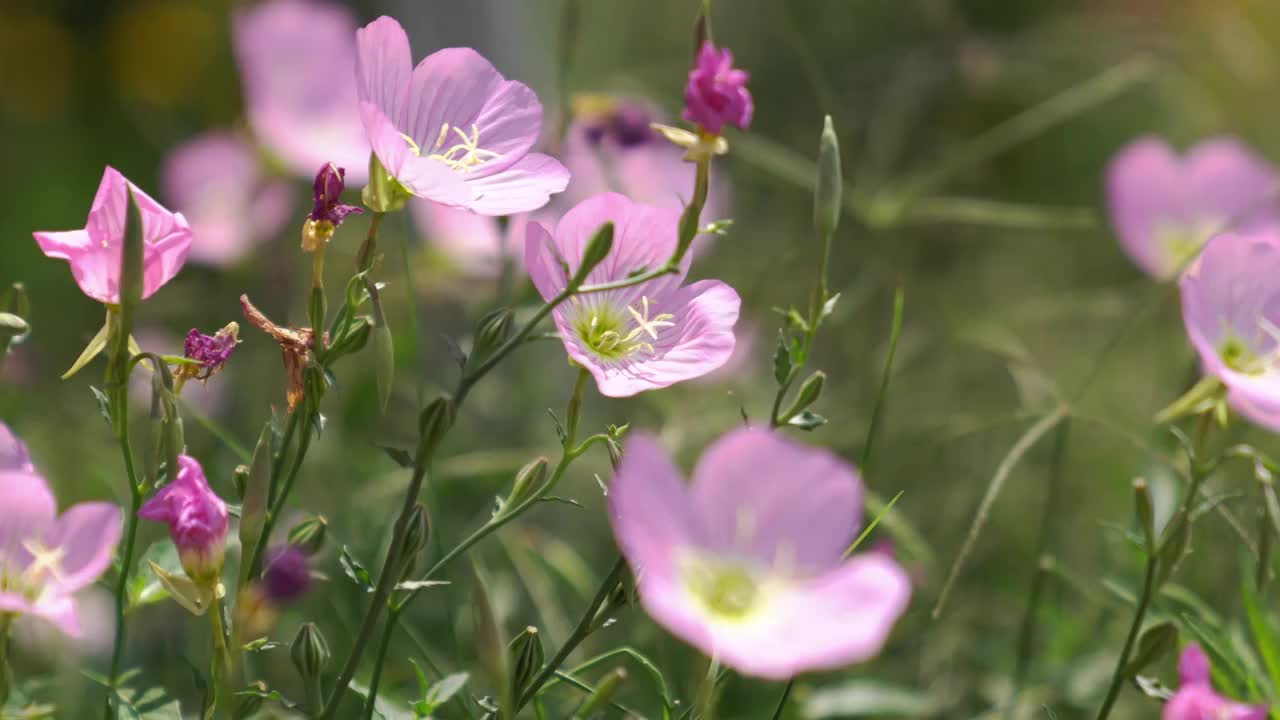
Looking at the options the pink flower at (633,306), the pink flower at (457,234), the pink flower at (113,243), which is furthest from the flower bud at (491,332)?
the pink flower at (457,234)

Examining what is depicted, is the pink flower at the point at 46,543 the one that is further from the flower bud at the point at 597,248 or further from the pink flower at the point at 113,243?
the flower bud at the point at 597,248

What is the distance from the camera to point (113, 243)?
0.54m

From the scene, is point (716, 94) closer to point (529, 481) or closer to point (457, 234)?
point (529, 481)

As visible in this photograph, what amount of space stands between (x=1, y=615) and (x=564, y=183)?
0.30 m

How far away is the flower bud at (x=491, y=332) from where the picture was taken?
53 centimetres

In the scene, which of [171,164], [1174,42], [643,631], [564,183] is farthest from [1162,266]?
[171,164]

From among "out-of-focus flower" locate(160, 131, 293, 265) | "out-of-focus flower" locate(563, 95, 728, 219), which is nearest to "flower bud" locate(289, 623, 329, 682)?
"out-of-focus flower" locate(563, 95, 728, 219)

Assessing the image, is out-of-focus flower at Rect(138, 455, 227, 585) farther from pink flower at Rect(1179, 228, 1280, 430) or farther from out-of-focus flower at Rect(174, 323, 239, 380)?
pink flower at Rect(1179, 228, 1280, 430)

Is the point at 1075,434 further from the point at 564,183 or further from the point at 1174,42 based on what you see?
the point at 564,183

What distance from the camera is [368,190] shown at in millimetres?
562

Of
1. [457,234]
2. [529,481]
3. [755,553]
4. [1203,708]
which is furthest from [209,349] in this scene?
[457,234]

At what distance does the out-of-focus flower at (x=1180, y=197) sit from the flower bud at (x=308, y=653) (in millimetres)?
839

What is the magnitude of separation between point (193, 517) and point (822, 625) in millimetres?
260

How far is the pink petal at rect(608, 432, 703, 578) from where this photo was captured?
0.42m
